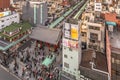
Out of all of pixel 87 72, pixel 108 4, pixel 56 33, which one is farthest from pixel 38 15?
pixel 87 72

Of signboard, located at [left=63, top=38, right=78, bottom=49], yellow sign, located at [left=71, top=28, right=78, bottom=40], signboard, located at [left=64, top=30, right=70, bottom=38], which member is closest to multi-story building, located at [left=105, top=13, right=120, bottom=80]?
signboard, located at [left=63, top=38, right=78, bottom=49]

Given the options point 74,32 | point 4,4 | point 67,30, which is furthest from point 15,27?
point 74,32

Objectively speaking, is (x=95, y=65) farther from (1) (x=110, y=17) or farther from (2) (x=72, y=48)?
(1) (x=110, y=17)

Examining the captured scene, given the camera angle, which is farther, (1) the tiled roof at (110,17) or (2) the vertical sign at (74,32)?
(1) the tiled roof at (110,17)

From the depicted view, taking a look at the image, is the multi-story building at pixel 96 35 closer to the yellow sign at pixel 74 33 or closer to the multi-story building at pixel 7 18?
the yellow sign at pixel 74 33

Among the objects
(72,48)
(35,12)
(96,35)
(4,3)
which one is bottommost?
(72,48)

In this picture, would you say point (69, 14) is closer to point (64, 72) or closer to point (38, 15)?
point (38, 15)

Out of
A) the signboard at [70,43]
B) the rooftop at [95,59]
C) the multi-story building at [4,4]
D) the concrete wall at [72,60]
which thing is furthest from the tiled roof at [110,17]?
the multi-story building at [4,4]

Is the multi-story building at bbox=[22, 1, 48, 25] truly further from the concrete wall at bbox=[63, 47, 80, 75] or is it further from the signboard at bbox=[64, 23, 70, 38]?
the concrete wall at bbox=[63, 47, 80, 75]
